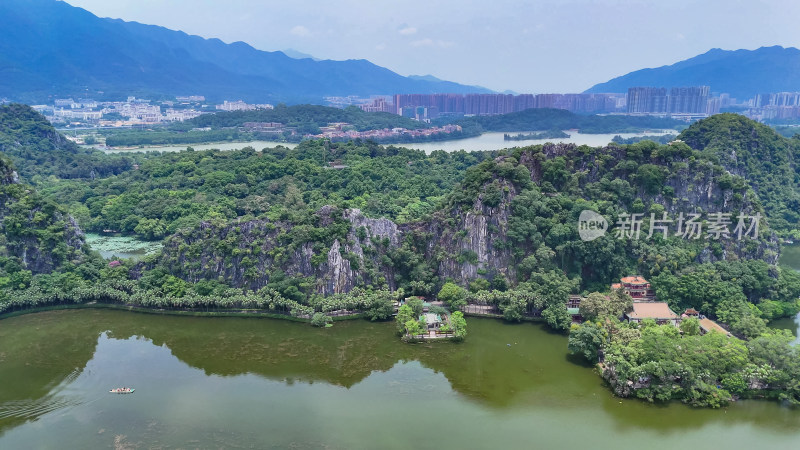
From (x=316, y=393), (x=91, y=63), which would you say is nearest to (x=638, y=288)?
(x=316, y=393)

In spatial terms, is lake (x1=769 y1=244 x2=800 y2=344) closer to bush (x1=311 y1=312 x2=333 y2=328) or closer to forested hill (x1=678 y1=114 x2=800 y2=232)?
forested hill (x1=678 y1=114 x2=800 y2=232)

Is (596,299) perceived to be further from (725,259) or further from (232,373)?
(232,373)

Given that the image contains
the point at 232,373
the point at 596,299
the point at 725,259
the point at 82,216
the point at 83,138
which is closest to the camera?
the point at 232,373

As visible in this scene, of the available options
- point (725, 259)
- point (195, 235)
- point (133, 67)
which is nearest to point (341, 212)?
point (195, 235)

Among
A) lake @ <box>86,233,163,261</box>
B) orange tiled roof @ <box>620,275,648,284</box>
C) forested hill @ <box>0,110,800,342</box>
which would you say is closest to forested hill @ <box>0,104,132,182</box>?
lake @ <box>86,233,163,261</box>

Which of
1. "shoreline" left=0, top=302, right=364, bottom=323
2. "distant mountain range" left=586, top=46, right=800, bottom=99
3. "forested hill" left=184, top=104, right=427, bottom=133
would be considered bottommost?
"shoreline" left=0, top=302, right=364, bottom=323

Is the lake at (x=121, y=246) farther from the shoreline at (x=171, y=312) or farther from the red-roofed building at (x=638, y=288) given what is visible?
the red-roofed building at (x=638, y=288)

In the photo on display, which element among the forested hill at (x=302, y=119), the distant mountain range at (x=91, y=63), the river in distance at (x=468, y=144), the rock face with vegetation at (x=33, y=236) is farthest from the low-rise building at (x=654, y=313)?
the distant mountain range at (x=91, y=63)
